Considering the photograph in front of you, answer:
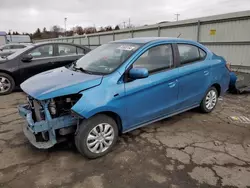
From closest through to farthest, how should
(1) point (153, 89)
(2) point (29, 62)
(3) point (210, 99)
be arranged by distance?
(1) point (153, 89) < (3) point (210, 99) < (2) point (29, 62)

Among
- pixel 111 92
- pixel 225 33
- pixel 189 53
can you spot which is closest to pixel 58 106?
pixel 111 92

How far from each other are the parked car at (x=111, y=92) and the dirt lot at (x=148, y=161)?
29 centimetres

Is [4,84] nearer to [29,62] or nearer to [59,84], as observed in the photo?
[29,62]

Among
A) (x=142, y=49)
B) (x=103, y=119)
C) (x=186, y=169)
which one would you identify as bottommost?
(x=186, y=169)

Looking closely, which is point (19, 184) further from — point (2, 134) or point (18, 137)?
point (2, 134)

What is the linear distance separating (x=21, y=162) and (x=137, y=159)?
1.63 m

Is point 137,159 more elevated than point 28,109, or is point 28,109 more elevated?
point 28,109

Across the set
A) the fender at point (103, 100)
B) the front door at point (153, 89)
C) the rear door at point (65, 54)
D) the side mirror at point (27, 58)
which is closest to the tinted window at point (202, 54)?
the front door at point (153, 89)

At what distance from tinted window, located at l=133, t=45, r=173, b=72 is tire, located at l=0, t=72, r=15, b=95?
4.76 meters

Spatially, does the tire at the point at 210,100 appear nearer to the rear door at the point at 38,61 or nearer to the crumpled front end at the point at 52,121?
the crumpled front end at the point at 52,121

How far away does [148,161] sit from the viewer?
2.84m

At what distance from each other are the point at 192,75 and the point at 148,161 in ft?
6.18

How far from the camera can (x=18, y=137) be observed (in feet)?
11.5

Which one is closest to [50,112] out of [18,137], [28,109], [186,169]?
[28,109]
